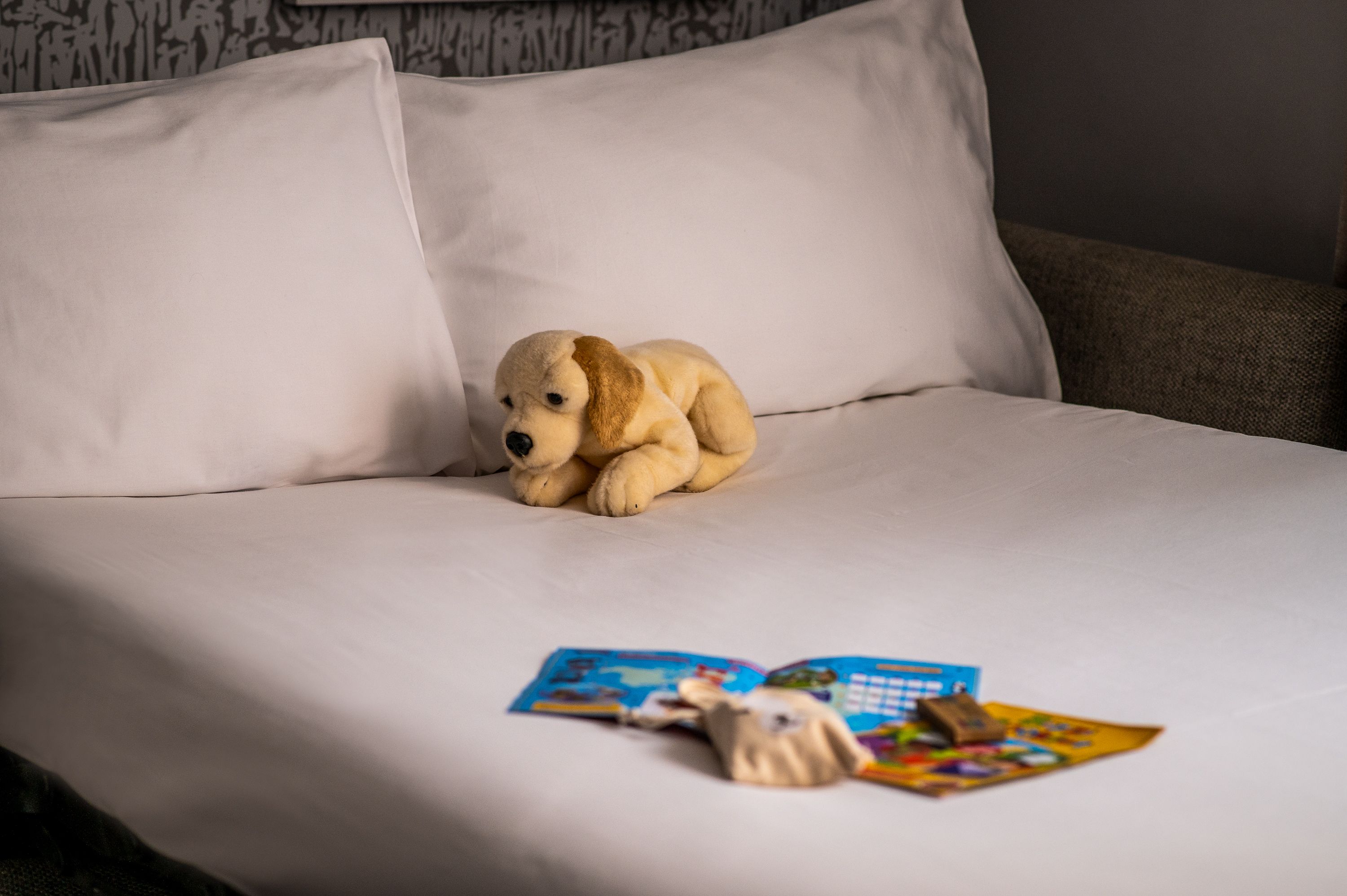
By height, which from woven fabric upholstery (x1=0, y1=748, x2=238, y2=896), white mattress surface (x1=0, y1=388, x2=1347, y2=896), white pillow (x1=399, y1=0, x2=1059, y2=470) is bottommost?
woven fabric upholstery (x1=0, y1=748, x2=238, y2=896)

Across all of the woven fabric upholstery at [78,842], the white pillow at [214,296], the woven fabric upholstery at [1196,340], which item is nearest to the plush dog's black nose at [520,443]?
the white pillow at [214,296]

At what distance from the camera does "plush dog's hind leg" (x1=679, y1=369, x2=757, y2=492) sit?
4.31ft

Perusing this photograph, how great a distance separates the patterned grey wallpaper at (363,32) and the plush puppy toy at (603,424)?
25.7 inches

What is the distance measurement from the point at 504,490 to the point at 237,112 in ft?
1.55

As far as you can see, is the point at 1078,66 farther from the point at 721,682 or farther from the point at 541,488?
the point at 721,682

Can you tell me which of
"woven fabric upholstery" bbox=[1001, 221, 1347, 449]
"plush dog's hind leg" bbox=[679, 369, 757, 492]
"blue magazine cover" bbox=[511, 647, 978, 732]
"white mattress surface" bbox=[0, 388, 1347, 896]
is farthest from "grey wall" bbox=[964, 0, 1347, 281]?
"blue magazine cover" bbox=[511, 647, 978, 732]

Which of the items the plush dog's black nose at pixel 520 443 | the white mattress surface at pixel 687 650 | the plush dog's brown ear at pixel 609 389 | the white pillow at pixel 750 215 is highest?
the white pillow at pixel 750 215

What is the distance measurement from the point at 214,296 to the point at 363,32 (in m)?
0.62

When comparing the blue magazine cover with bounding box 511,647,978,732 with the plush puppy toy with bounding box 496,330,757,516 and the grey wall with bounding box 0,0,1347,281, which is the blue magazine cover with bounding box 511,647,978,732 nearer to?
the plush puppy toy with bounding box 496,330,757,516

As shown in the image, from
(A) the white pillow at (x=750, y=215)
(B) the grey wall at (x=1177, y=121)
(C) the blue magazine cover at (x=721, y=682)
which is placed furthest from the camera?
(B) the grey wall at (x=1177, y=121)

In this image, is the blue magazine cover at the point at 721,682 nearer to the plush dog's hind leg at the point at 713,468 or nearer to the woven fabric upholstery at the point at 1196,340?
the plush dog's hind leg at the point at 713,468

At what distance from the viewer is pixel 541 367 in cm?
121

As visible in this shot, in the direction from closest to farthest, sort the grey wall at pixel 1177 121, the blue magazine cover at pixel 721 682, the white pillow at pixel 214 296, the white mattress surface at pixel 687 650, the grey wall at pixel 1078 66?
1. the white mattress surface at pixel 687 650
2. the blue magazine cover at pixel 721 682
3. the white pillow at pixel 214 296
4. the grey wall at pixel 1078 66
5. the grey wall at pixel 1177 121

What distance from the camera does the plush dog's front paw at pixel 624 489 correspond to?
3.99 feet
